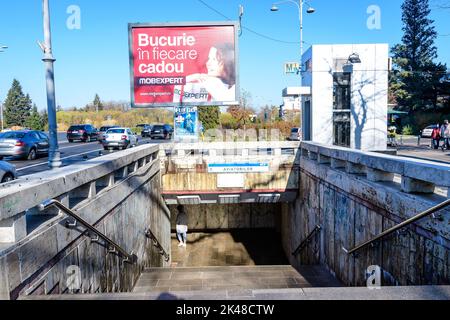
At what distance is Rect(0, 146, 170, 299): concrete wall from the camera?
11.7ft

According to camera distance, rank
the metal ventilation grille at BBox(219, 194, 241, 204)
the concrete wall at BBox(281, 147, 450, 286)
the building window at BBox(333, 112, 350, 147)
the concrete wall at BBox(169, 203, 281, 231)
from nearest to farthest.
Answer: the concrete wall at BBox(281, 147, 450, 286) → the metal ventilation grille at BBox(219, 194, 241, 204) → the concrete wall at BBox(169, 203, 281, 231) → the building window at BBox(333, 112, 350, 147)

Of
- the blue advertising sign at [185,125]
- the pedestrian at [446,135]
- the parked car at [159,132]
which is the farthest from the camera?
the parked car at [159,132]

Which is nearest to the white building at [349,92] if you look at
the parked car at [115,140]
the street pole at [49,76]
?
the parked car at [115,140]

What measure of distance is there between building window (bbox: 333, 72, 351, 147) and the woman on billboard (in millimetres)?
7636

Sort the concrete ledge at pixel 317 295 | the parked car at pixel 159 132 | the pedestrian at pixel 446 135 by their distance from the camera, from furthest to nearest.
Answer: the parked car at pixel 159 132, the pedestrian at pixel 446 135, the concrete ledge at pixel 317 295

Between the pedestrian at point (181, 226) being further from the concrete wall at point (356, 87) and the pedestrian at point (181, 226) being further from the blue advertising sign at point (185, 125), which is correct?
the concrete wall at point (356, 87)

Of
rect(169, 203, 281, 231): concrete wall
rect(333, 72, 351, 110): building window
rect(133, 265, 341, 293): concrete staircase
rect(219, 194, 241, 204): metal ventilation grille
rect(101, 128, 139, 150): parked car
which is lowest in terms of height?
rect(169, 203, 281, 231): concrete wall

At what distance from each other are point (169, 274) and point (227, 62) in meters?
10.1

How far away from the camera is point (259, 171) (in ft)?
46.1

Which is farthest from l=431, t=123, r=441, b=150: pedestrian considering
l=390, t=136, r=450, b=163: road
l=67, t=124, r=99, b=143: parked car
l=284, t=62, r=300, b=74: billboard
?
l=67, t=124, r=99, b=143: parked car

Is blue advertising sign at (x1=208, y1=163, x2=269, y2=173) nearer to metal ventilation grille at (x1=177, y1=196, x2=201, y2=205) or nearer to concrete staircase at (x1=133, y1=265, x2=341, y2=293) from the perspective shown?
metal ventilation grille at (x1=177, y1=196, x2=201, y2=205)

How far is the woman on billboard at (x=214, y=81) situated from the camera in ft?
53.1
